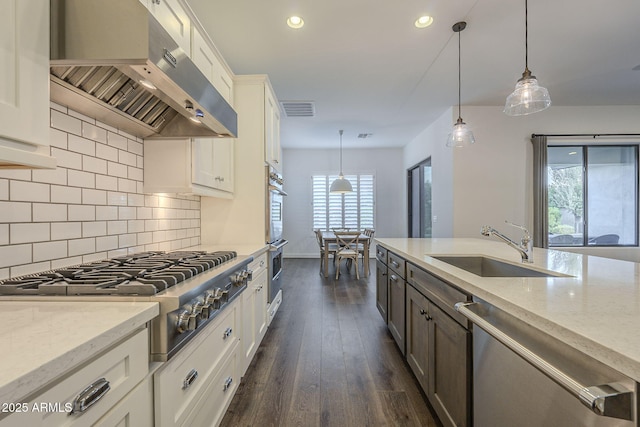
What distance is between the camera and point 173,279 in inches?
39.4

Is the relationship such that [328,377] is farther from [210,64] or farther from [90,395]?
[210,64]

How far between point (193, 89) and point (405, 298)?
1.85m

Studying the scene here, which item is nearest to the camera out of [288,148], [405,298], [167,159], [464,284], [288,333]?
[464,284]

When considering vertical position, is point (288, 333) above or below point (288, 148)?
below

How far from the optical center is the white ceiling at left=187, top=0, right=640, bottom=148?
218cm

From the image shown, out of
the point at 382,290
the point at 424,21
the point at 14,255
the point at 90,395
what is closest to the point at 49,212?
the point at 14,255

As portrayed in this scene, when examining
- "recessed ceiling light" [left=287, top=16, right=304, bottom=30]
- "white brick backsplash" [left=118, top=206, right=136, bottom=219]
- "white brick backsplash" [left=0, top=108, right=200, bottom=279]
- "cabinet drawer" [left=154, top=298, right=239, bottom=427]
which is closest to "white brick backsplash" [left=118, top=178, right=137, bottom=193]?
"white brick backsplash" [left=0, top=108, right=200, bottom=279]

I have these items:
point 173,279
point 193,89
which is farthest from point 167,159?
point 173,279

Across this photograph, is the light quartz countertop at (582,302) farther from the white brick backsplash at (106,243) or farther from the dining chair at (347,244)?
the dining chair at (347,244)

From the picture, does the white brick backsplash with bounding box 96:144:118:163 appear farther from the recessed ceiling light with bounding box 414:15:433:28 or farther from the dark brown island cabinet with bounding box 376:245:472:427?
the recessed ceiling light with bounding box 414:15:433:28

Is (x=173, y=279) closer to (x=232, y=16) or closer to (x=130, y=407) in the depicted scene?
(x=130, y=407)

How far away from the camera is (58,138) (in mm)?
1235

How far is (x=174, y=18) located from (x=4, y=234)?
1.36 metres

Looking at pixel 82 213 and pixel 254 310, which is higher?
pixel 82 213
